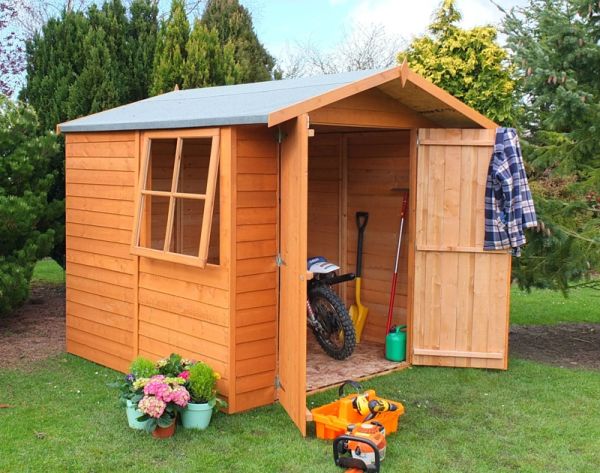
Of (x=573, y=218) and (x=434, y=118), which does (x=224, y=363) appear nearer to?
(x=434, y=118)

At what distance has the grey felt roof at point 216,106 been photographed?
205 inches

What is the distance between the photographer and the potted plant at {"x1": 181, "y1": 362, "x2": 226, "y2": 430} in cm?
505

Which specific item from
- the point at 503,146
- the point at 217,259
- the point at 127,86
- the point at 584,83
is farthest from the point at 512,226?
the point at 127,86

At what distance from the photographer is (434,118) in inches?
257

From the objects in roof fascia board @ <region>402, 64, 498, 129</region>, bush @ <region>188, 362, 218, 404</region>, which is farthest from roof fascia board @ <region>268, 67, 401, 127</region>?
bush @ <region>188, 362, 218, 404</region>

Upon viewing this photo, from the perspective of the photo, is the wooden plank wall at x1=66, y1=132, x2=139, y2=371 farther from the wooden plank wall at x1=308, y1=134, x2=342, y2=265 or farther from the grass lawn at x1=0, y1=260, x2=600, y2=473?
the wooden plank wall at x1=308, y1=134, x2=342, y2=265

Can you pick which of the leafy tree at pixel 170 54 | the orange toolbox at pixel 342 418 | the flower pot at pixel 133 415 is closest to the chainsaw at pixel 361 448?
the orange toolbox at pixel 342 418

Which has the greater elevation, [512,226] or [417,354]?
[512,226]

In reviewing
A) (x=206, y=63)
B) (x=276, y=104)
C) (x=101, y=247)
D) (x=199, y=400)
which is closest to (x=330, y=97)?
(x=276, y=104)

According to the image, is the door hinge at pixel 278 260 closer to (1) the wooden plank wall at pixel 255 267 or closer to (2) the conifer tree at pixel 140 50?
(1) the wooden plank wall at pixel 255 267

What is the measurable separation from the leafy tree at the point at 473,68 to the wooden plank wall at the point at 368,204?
312 cm

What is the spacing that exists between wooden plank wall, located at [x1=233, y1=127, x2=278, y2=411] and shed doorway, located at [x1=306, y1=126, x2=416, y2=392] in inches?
47.1

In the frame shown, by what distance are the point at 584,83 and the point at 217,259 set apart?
3645 mm

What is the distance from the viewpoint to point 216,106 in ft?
19.1
